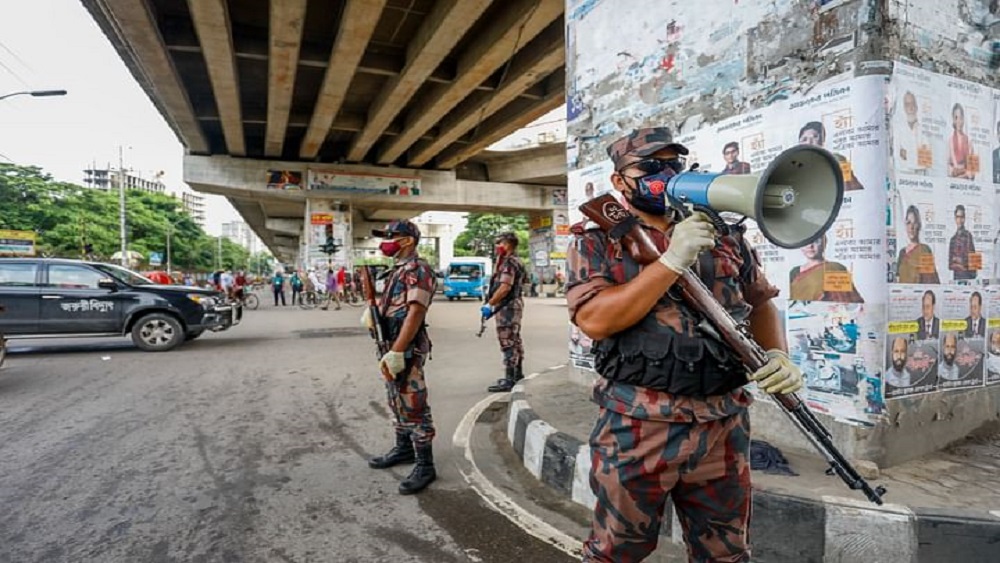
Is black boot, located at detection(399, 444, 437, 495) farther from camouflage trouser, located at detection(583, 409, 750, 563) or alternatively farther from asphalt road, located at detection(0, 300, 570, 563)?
camouflage trouser, located at detection(583, 409, 750, 563)

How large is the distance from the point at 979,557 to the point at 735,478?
1.21 meters

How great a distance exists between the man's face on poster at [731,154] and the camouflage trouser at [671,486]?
7.03 ft

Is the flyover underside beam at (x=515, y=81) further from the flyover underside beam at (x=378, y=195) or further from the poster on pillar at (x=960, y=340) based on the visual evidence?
the poster on pillar at (x=960, y=340)

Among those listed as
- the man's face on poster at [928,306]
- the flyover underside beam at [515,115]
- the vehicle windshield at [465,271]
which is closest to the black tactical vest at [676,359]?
the man's face on poster at [928,306]

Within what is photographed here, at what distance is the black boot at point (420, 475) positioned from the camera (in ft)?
9.73

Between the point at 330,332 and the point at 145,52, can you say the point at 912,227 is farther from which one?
the point at 145,52

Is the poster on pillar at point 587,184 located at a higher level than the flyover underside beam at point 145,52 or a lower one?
lower

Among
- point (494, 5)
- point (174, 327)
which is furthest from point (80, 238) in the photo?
point (494, 5)

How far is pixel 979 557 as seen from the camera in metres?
1.89

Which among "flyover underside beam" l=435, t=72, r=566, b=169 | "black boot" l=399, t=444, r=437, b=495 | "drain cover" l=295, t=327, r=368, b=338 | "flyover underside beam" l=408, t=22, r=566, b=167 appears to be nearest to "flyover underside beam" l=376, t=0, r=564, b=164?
"flyover underside beam" l=408, t=22, r=566, b=167

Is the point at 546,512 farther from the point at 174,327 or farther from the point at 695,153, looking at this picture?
the point at 174,327

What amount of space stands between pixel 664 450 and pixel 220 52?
11.4 m

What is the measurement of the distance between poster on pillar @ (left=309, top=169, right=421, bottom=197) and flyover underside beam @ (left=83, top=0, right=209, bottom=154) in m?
5.08

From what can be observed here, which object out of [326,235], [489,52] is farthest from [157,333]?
[326,235]
